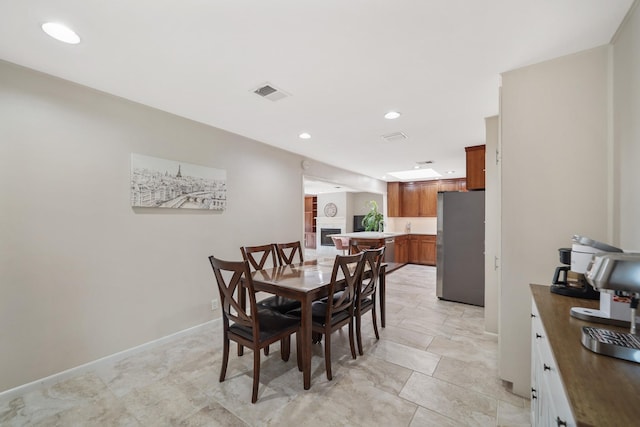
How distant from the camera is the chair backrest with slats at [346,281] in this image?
84.7 inches

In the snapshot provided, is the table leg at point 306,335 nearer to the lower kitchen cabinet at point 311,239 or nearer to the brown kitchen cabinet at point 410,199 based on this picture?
the brown kitchen cabinet at point 410,199

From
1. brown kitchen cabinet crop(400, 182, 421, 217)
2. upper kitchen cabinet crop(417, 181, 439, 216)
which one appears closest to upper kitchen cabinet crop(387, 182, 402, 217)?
brown kitchen cabinet crop(400, 182, 421, 217)

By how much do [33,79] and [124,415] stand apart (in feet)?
8.40

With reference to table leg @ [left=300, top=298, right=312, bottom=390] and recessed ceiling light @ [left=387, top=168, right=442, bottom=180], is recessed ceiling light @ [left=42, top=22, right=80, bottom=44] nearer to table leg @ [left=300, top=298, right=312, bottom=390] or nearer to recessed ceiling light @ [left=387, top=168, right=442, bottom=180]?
table leg @ [left=300, top=298, right=312, bottom=390]

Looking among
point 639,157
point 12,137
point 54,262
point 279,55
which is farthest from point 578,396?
point 12,137

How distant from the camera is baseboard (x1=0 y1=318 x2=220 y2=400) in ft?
6.32

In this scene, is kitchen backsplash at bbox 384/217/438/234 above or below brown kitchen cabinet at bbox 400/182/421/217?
below

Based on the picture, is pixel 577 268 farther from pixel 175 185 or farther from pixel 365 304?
pixel 175 185

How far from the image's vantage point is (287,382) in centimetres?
211

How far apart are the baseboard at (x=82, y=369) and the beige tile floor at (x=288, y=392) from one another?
1.3 inches

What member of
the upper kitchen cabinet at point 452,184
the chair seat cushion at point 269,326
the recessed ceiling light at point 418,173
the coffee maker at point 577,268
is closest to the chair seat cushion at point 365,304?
the chair seat cushion at point 269,326

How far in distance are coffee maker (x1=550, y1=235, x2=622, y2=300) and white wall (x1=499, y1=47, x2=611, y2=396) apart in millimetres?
261

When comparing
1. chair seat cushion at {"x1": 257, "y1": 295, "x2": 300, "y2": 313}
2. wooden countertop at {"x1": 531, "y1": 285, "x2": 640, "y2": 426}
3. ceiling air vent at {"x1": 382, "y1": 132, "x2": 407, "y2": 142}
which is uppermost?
ceiling air vent at {"x1": 382, "y1": 132, "x2": 407, "y2": 142}

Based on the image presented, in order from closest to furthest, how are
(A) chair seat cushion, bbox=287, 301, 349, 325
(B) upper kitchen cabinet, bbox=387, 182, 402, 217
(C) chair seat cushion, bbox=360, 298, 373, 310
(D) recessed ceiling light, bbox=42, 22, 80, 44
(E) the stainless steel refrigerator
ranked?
(D) recessed ceiling light, bbox=42, 22, 80, 44, (A) chair seat cushion, bbox=287, 301, 349, 325, (C) chair seat cushion, bbox=360, 298, 373, 310, (E) the stainless steel refrigerator, (B) upper kitchen cabinet, bbox=387, 182, 402, 217
